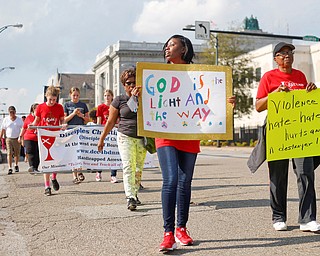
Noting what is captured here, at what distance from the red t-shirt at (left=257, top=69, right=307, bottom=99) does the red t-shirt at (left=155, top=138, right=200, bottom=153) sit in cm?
99

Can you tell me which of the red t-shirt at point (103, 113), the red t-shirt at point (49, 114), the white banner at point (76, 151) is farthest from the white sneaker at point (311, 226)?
the red t-shirt at point (103, 113)

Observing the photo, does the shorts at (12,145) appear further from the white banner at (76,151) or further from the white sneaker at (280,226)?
the white sneaker at (280,226)

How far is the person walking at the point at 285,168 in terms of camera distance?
5.33m

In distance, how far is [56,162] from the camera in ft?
31.1

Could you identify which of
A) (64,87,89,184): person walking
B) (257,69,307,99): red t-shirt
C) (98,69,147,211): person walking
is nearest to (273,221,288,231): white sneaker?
(257,69,307,99): red t-shirt

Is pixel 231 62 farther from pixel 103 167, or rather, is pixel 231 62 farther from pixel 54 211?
pixel 54 211

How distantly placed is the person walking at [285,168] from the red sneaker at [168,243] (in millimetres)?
1338

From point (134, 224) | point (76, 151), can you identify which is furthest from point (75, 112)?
point (134, 224)

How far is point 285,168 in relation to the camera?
5.58 m

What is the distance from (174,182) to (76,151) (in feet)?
17.6

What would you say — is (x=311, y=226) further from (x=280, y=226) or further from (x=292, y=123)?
(x=292, y=123)

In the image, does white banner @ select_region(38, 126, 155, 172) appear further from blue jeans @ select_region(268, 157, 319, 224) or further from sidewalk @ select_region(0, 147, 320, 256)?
blue jeans @ select_region(268, 157, 319, 224)

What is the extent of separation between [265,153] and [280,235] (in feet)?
2.81

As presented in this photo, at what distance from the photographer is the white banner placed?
9461 millimetres
